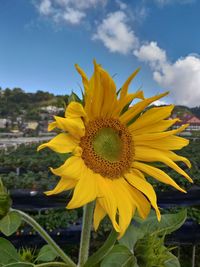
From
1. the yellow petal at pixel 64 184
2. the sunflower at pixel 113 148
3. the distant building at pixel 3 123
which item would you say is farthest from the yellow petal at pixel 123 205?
the distant building at pixel 3 123

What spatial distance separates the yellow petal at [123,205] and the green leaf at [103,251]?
1.3 inches

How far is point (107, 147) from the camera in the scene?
81 centimetres

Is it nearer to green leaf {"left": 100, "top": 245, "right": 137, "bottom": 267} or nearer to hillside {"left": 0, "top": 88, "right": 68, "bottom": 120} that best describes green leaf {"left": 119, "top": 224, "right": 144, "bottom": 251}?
green leaf {"left": 100, "top": 245, "right": 137, "bottom": 267}

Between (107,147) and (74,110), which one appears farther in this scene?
(107,147)

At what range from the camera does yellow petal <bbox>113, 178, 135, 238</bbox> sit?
0.72 metres

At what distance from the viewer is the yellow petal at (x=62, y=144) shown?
65 cm

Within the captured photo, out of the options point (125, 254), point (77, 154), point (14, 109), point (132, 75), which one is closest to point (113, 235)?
point (125, 254)

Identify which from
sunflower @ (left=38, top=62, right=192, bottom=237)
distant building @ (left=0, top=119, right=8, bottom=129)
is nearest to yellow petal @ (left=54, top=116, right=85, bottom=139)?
sunflower @ (left=38, top=62, right=192, bottom=237)

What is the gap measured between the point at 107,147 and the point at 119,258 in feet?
0.70

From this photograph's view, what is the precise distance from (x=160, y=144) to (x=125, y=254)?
0.23m

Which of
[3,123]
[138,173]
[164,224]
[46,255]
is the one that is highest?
[3,123]

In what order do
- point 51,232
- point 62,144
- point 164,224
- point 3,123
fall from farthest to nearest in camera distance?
point 3,123
point 51,232
point 164,224
point 62,144

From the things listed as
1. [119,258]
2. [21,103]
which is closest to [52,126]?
[119,258]

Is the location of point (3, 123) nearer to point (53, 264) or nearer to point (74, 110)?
point (53, 264)
